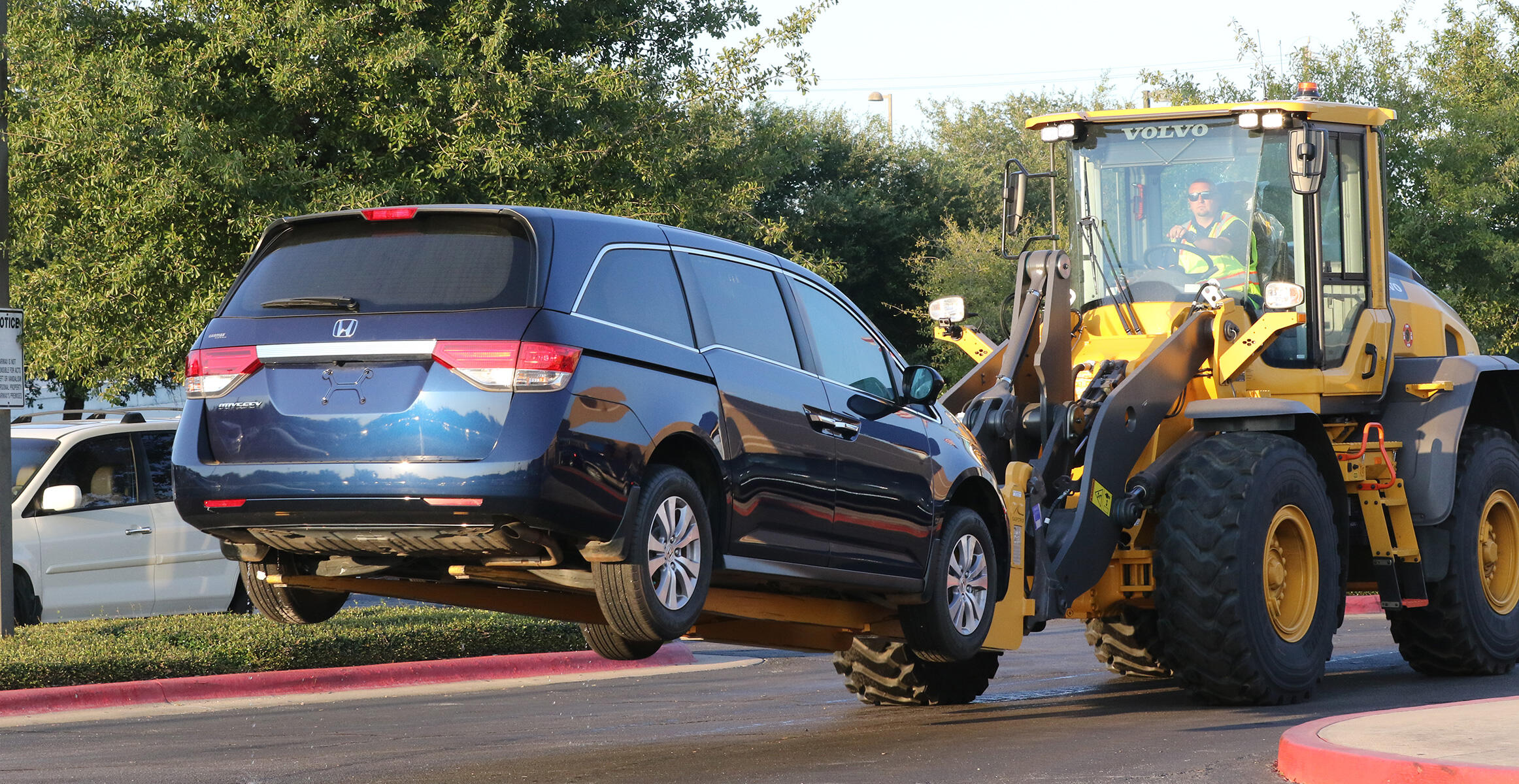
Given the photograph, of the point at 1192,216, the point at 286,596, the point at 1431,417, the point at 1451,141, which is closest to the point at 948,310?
the point at 1192,216

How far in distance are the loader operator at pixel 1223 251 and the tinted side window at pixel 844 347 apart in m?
3.00

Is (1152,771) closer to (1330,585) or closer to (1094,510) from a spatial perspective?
(1094,510)

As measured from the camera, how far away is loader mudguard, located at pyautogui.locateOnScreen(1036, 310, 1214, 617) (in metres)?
9.64

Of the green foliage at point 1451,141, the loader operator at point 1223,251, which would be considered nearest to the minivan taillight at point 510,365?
the loader operator at point 1223,251

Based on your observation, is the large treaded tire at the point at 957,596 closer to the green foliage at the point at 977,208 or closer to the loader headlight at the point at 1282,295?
the loader headlight at the point at 1282,295

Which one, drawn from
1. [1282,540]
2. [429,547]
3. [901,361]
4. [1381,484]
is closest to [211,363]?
[429,547]

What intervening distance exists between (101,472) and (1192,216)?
8481 millimetres

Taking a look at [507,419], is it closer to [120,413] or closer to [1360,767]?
[1360,767]

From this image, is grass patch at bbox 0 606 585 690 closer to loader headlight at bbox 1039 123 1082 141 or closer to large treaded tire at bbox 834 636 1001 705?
large treaded tire at bbox 834 636 1001 705

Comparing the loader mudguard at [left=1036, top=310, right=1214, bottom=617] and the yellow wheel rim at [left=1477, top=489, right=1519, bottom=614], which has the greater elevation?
the loader mudguard at [left=1036, top=310, right=1214, bottom=617]

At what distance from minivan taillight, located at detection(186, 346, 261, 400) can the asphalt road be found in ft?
5.99

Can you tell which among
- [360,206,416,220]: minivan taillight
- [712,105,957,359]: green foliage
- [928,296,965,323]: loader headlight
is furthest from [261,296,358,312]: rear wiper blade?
[712,105,957,359]: green foliage

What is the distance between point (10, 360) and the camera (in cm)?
1217

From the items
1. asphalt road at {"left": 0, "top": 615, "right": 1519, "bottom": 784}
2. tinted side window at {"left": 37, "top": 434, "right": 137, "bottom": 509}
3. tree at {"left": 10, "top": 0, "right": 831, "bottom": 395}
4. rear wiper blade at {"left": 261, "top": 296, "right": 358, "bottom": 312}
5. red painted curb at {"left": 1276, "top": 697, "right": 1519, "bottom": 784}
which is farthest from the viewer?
tinted side window at {"left": 37, "top": 434, "right": 137, "bottom": 509}
